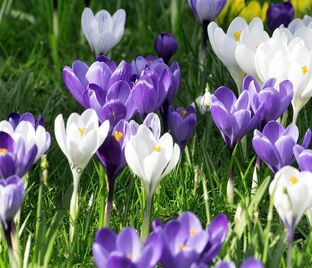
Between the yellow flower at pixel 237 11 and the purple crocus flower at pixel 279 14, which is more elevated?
the yellow flower at pixel 237 11

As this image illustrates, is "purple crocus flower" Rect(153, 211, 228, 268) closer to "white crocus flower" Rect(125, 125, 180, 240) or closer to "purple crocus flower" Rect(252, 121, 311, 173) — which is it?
"white crocus flower" Rect(125, 125, 180, 240)

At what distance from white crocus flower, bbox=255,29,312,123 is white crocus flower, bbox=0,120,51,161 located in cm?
76

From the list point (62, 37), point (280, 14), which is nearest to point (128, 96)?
point (280, 14)

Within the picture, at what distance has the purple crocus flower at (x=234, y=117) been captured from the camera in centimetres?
246

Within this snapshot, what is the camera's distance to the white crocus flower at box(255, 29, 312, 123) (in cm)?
261

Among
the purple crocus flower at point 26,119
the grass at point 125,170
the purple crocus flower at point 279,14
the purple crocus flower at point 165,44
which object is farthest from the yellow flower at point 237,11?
the purple crocus flower at point 26,119

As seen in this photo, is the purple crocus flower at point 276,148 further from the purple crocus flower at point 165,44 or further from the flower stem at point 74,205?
the purple crocus flower at point 165,44

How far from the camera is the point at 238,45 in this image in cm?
272

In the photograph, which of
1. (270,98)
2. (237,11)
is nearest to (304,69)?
(270,98)

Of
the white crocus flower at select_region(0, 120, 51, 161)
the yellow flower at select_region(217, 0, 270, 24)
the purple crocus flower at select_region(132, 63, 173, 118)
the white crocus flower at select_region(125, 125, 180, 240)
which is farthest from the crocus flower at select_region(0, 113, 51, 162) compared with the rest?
the yellow flower at select_region(217, 0, 270, 24)

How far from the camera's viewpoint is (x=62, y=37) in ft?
13.8

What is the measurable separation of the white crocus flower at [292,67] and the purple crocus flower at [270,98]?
0.07 meters

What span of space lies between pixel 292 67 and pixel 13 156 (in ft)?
3.07

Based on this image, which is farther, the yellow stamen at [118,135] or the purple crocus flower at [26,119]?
the purple crocus flower at [26,119]
